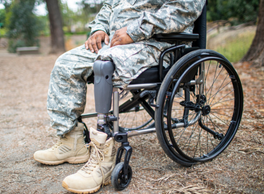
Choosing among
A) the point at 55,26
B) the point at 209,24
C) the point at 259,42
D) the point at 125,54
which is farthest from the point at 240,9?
the point at 125,54

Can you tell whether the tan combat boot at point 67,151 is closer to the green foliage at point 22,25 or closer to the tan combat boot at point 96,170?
the tan combat boot at point 96,170

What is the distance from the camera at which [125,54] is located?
137 centimetres

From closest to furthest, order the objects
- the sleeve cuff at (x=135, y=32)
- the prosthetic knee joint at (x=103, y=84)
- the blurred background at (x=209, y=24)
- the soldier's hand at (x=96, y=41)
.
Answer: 1. the prosthetic knee joint at (x=103, y=84)
2. the sleeve cuff at (x=135, y=32)
3. the soldier's hand at (x=96, y=41)
4. the blurred background at (x=209, y=24)

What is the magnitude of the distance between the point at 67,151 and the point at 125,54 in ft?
2.69

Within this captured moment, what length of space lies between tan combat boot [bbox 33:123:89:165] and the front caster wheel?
44 centimetres

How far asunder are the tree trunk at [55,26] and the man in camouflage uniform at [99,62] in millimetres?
7526

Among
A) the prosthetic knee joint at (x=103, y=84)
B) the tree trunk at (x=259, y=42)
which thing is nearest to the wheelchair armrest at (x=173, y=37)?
the prosthetic knee joint at (x=103, y=84)

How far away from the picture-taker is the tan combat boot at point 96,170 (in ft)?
4.34

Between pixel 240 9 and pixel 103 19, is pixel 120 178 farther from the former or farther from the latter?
pixel 240 9

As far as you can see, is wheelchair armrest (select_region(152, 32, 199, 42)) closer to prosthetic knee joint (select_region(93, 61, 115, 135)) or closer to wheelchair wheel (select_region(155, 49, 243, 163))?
wheelchair wheel (select_region(155, 49, 243, 163))

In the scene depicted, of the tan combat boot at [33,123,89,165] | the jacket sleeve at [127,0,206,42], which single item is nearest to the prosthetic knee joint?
the jacket sleeve at [127,0,206,42]

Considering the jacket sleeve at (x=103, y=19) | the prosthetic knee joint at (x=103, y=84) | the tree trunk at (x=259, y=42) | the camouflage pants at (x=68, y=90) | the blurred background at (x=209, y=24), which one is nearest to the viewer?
the prosthetic knee joint at (x=103, y=84)

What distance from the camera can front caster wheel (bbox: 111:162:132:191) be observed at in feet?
4.34

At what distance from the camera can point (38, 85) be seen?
483cm
